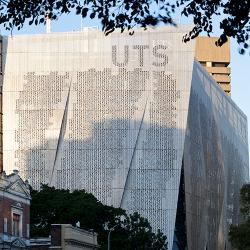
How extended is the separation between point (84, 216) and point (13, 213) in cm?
2175

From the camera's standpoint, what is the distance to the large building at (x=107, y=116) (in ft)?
476

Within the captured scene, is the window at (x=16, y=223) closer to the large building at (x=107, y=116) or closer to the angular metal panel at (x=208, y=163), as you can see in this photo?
the large building at (x=107, y=116)

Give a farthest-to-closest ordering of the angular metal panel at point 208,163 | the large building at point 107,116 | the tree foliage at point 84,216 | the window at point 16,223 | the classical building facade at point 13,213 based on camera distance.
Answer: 1. the angular metal panel at point 208,163
2. the large building at point 107,116
3. the tree foliage at point 84,216
4. the window at point 16,223
5. the classical building facade at point 13,213

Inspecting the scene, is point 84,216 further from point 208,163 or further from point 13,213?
point 208,163

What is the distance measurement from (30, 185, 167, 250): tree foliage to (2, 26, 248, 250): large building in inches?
1355

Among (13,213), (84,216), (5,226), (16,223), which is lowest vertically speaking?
(5,226)

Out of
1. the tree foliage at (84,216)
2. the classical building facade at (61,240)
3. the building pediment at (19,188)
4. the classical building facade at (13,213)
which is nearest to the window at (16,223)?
the classical building facade at (13,213)

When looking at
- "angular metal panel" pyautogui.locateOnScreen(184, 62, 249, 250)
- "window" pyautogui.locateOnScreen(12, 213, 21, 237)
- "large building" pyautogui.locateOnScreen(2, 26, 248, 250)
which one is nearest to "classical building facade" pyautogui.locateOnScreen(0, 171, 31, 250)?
"window" pyautogui.locateOnScreen(12, 213, 21, 237)

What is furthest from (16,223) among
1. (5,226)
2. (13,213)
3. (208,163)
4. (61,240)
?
(208,163)

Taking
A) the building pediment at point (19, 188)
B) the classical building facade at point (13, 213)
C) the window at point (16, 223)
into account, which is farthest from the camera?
the window at point (16, 223)

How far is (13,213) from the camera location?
8406cm

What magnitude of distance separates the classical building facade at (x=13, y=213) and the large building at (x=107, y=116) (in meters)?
57.5

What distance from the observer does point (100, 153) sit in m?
146

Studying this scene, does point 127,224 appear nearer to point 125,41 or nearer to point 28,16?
point 125,41
